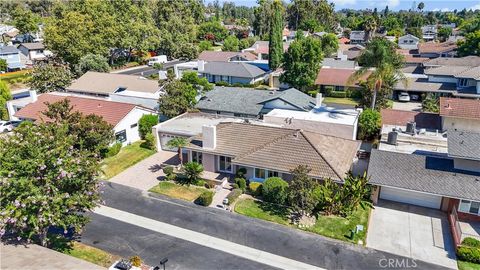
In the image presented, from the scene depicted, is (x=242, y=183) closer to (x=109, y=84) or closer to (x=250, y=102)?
(x=250, y=102)

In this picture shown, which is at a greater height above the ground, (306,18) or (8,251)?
(306,18)

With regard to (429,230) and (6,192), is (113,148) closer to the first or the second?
(6,192)

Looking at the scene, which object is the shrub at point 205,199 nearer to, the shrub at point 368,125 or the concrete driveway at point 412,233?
the concrete driveway at point 412,233

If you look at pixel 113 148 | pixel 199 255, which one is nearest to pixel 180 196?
pixel 199 255

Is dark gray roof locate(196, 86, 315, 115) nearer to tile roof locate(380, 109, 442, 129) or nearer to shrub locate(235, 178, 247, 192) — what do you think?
tile roof locate(380, 109, 442, 129)

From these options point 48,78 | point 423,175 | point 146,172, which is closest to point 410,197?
point 423,175

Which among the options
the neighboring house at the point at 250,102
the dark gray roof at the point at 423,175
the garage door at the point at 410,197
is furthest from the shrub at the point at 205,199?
the neighboring house at the point at 250,102

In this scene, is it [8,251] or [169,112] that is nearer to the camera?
[8,251]

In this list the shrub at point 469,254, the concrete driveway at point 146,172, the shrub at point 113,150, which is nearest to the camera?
the shrub at point 469,254
